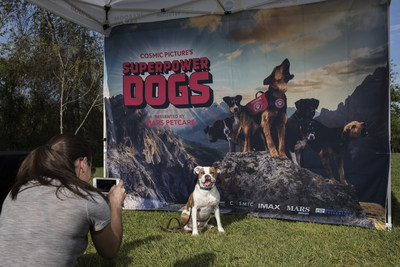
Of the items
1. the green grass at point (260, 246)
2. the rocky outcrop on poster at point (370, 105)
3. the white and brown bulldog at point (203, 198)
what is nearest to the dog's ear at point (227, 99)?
the white and brown bulldog at point (203, 198)

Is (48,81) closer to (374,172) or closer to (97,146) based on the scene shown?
(97,146)

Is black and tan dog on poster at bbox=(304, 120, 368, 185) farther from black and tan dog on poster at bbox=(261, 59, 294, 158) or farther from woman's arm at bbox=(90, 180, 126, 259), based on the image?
woman's arm at bbox=(90, 180, 126, 259)

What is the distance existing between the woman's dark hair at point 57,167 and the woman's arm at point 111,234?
0.20 meters

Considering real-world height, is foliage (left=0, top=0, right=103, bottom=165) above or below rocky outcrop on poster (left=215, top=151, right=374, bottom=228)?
above

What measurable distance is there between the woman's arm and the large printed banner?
3.90m

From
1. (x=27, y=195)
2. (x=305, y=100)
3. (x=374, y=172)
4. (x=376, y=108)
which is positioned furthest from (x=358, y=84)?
(x=27, y=195)

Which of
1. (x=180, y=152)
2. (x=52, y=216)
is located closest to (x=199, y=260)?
(x=52, y=216)

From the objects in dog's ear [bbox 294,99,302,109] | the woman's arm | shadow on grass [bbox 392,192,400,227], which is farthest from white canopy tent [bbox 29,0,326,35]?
the woman's arm

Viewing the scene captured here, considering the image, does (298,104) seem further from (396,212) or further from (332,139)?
(396,212)

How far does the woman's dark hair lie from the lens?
1708mm

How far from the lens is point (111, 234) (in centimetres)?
179

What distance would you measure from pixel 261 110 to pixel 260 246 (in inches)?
94.3

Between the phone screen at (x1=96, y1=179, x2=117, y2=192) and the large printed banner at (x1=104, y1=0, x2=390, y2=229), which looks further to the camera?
the large printed banner at (x1=104, y1=0, x2=390, y2=229)

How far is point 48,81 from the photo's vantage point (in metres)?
15.5
